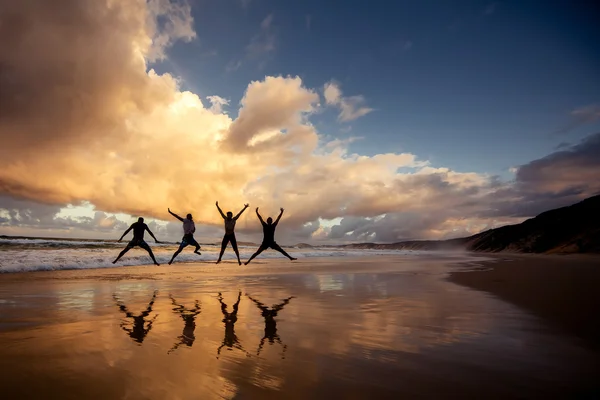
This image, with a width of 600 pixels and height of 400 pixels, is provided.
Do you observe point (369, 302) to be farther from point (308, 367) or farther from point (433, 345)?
point (308, 367)

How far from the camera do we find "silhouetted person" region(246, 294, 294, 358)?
14.1 feet

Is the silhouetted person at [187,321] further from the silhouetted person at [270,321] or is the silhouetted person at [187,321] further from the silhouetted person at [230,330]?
the silhouetted person at [270,321]

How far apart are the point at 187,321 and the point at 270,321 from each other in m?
1.32

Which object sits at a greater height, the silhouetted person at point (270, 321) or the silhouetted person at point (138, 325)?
the silhouetted person at point (138, 325)

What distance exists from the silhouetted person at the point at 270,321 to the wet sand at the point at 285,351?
3 cm

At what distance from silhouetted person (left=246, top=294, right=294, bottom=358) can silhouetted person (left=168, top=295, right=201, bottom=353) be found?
0.96 meters

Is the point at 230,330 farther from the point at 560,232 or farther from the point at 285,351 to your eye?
the point at 560,232

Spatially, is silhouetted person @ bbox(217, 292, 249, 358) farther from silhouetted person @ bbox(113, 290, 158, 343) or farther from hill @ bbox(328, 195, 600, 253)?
hill @ bbox(328, 195, 600, 253)

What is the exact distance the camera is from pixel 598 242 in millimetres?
35719

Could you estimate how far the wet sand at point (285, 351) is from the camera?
2887 mm

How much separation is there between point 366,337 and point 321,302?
114 inches

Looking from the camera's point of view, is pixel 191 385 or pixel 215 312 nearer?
pixel 191 385

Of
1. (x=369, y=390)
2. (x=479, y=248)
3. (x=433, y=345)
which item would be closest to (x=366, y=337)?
(x=433, y=345)

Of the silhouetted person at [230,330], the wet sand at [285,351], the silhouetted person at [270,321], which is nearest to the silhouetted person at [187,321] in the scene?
the wet sand at [285,351]
